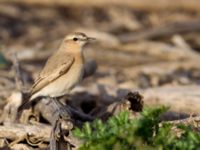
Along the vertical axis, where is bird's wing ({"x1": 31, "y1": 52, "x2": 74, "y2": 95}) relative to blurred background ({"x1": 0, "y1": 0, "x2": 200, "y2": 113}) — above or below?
below

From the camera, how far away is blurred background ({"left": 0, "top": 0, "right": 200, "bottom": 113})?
12.0m

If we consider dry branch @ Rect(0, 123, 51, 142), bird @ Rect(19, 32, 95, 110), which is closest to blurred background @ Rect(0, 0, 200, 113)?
bird @ Rect(19, 32, 95, 110)

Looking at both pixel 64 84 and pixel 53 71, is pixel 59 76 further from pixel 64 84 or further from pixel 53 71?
pixel 64 84

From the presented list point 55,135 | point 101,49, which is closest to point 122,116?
point 55,135

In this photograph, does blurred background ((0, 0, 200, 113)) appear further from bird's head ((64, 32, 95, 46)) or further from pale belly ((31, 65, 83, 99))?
bird's head ((64, 32, 95, 46))

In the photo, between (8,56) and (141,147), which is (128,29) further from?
(141,147)

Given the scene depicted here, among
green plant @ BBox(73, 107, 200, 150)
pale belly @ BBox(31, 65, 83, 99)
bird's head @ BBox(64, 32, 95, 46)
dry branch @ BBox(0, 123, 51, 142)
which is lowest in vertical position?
green plant @ BBox(73, 107, 200, 150)

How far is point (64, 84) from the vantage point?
10109 millimetres

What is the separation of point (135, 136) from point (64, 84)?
348 centimetres

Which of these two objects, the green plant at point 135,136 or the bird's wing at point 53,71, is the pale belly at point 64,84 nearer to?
the bird's wing at point 53,71

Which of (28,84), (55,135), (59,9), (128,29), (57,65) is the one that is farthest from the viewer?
(59,9)

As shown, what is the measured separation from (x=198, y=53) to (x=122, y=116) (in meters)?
8.06

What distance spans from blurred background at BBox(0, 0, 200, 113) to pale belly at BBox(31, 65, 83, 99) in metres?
0.67

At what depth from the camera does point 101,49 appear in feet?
48.2
